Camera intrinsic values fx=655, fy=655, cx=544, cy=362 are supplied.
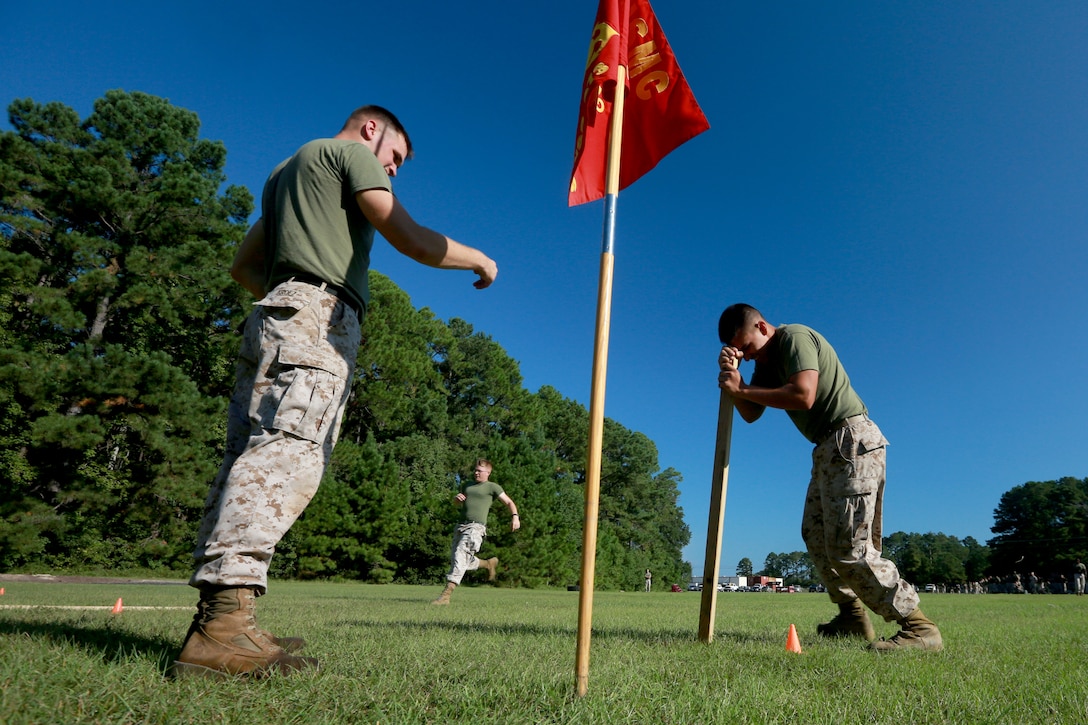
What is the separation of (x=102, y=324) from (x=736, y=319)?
89.2ft

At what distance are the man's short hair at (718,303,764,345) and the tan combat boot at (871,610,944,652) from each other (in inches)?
89.8

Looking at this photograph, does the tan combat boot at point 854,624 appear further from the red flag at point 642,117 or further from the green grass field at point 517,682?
the red flag at point 642,117

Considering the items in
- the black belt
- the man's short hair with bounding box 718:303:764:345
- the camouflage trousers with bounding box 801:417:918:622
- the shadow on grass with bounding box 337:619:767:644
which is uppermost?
the man's short hair with bounding box 718:303:764:345

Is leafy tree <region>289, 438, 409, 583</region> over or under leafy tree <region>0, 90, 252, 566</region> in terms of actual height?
under

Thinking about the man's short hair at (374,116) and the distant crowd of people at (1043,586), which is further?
the distant crowd of people at (1043,586)

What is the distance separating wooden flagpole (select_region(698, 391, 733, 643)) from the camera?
15.0ft

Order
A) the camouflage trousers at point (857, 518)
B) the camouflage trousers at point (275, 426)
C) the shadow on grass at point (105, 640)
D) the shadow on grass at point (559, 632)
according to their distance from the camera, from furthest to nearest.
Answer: the shadow on grass at point (559, 632)
the camouflage trousers at point (857, 518)
the shadow on grass at point (105, 640)
the camouflage trousers at point (275, 426)

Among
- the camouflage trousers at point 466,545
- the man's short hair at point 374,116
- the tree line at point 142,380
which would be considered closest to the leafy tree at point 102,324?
the tree line at point 142,380

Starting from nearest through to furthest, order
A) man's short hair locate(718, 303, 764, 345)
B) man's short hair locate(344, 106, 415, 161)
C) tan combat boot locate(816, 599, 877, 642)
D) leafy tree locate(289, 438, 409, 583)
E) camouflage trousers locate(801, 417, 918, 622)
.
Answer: man's short hair locate(344, 106, 415, 161)
camouflage trousers locate(801, 417, 918, 622)
man's short hair locate(718, 303, 764, 345)
tan combat boot locate(816, 599, 877, 642)
leafy tree locate(289, 438, 409, 583)

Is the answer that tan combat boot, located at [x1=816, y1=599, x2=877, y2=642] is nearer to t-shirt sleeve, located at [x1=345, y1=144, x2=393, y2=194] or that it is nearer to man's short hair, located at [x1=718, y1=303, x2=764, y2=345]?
man's short hair, located at [x1=718, y1=303, x2=764, y2=345]

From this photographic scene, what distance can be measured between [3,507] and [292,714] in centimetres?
2454

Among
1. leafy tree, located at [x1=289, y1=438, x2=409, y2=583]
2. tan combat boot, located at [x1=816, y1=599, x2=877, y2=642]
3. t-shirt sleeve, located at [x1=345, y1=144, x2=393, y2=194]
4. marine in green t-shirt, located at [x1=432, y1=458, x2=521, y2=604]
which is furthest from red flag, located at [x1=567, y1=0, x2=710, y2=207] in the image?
leafy tree, located at [x1=289, y1=438, x2=409, y2=583]

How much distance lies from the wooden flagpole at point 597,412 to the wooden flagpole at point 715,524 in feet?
6.97

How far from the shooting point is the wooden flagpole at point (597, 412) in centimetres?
251
